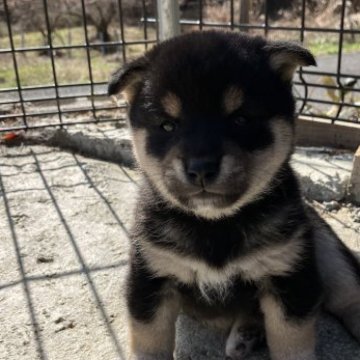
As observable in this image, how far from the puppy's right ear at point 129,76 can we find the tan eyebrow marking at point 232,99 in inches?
19.4

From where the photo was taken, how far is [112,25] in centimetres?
1642

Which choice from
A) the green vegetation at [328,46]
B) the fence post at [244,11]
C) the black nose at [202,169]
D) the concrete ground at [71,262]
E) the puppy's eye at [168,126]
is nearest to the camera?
the black nose at [202,169]

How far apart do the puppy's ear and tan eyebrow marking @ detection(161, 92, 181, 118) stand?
0.48 metres

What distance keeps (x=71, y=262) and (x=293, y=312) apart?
5.33ft

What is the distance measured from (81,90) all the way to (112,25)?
8.66 m

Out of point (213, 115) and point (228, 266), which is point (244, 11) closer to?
point (213, 115)

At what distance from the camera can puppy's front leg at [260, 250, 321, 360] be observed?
2406 mm

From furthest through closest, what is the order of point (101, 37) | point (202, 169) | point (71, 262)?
point (101, 37) < point (71, 262) < point (202, 169)

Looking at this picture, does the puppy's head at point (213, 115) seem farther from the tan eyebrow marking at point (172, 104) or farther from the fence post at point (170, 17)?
the fence post at point (170, 17)

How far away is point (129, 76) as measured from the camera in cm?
253

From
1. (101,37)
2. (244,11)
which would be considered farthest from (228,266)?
(101,37)

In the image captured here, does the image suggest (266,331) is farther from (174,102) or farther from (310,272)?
(174,102)

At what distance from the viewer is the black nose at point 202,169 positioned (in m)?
2.07

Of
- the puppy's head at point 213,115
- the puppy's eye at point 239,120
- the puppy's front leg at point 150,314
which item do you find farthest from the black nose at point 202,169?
the puppy's front leg at point 150,314
